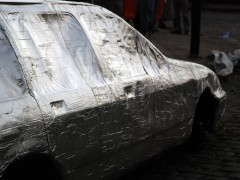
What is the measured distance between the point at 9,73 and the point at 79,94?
0.55m

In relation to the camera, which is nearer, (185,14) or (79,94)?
(79,94)

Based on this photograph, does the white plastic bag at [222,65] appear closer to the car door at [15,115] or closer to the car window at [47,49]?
the car window at [47,49]

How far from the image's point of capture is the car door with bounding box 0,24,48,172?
315 cm

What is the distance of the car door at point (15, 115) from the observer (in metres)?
3.15

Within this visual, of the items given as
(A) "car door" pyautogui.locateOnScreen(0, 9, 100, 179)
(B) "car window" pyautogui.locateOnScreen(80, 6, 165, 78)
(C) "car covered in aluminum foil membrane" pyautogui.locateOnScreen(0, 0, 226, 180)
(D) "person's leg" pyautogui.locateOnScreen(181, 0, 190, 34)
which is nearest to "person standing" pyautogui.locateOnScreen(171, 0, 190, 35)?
(D) "person's leg" pyautogui.locateOnScreen(181, 0, 190, 34)

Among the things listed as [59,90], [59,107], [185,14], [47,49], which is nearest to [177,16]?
[185,14]

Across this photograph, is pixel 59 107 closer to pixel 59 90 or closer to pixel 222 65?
pixel 59 90

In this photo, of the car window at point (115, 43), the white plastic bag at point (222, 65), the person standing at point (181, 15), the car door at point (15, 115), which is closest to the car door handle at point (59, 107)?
the car door at point (15, 115)

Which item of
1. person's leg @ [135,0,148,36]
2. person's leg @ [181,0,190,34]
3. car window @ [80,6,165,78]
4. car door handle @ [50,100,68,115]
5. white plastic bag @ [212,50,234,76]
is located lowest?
white plastic bag @ [212,50,234,76]

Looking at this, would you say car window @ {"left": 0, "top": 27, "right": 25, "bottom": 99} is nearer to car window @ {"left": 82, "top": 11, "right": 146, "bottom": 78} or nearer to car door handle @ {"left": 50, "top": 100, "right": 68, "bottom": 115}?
car door handle @ {"left": 50, "top": 100, "right": 68, "bottom": 115}

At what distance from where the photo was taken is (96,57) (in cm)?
413

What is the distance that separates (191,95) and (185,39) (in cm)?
1104

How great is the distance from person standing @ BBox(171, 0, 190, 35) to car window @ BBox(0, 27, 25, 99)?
13924 millimetres

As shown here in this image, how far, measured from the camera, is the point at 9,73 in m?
3.43
